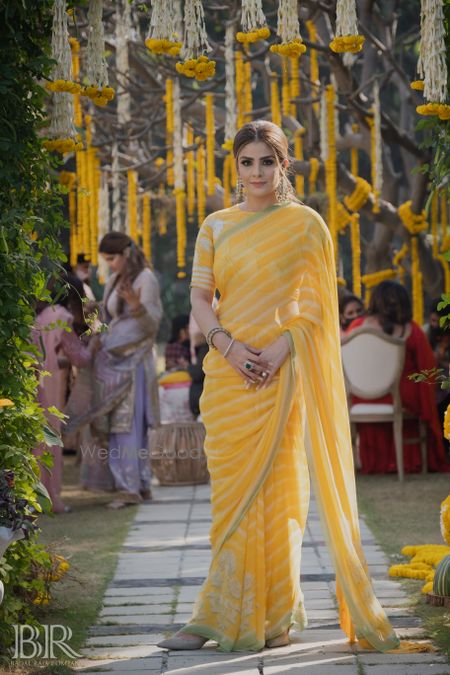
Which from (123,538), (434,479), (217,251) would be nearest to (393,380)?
(434,479)

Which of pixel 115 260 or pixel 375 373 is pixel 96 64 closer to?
pixel 115 260

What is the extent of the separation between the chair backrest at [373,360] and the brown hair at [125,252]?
1796 mm

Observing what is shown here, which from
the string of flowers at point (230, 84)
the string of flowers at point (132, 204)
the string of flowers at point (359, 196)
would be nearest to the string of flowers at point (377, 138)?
the string of flowers at point (359, 196)

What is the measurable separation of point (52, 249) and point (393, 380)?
17.2 feet

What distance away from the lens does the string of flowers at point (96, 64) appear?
4.93m

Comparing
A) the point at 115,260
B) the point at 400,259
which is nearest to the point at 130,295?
the point at 115,260

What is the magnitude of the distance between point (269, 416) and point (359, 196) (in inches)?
268

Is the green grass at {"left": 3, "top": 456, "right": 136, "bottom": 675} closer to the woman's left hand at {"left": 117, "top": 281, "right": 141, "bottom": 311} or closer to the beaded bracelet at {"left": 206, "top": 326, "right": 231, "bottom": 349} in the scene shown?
the beaded bracelet at {"left": 206, "top": 326, "right": 231, "bottom": 349}

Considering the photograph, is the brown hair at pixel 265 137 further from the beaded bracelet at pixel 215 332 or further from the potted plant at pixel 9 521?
the potted plant at pixel 9 521

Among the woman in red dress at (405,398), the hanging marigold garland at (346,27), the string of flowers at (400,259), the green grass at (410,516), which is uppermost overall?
the hanging marigold garland at (346,27)

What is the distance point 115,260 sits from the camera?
8.43 meters

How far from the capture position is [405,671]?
13.8 ft

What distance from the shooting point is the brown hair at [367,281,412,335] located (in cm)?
980

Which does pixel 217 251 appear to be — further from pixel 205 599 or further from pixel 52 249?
pixel 205 599
